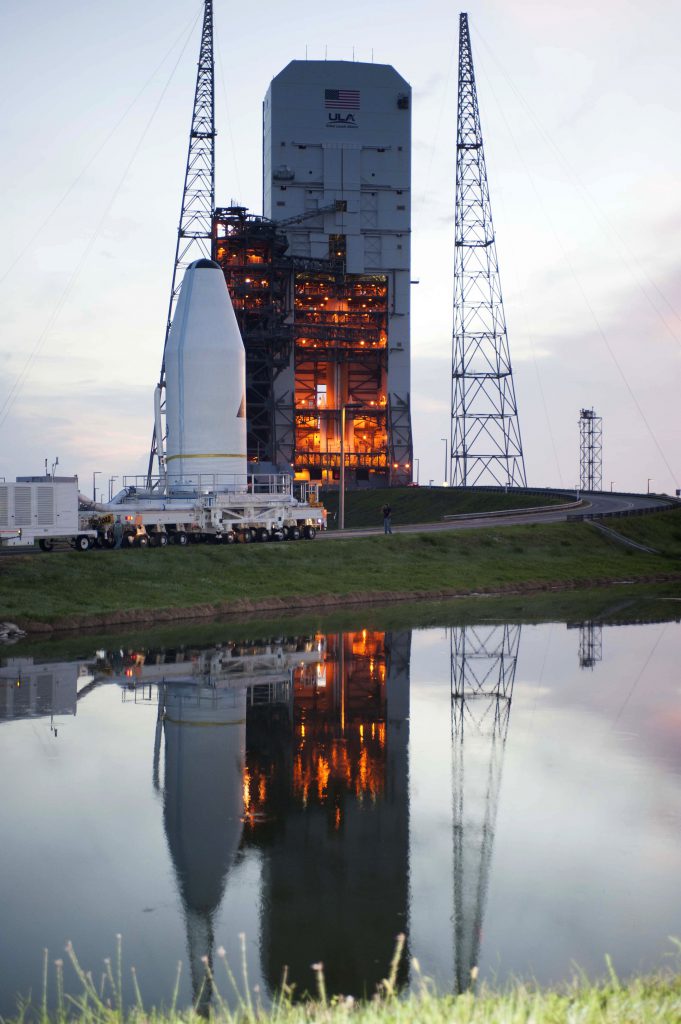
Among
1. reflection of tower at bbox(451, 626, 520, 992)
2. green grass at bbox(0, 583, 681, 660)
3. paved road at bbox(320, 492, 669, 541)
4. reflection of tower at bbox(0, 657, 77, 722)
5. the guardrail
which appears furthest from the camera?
the guardrail

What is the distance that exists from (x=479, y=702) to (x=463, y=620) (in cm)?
1281

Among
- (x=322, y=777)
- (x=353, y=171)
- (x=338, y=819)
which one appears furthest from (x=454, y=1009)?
(x=353, y=171)

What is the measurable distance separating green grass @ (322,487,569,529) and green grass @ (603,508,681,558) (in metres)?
7.96

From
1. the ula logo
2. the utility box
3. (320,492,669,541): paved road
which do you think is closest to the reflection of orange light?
the utility box

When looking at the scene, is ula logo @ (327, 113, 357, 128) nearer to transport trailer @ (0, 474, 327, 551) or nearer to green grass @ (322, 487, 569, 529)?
green grass @ (322, 487, 569, 529)

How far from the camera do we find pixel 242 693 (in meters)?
22.9

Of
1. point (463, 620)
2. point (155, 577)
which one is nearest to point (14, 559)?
point (155, 577)

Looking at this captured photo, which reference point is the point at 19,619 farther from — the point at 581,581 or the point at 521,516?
the point at 521,516

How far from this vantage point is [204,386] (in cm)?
4419

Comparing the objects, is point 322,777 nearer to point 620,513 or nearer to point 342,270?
point 620,513

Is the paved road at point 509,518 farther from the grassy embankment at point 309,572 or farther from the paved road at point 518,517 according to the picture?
the grassy embankment at point 309,572

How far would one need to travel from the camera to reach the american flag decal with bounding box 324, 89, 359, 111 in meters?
100

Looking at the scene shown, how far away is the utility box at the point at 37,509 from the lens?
39656 mm

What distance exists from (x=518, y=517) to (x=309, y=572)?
78.9 feet
